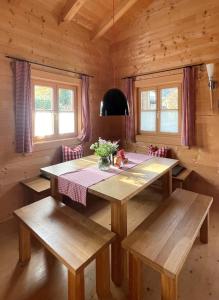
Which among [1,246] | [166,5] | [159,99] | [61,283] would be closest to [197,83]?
[159,99]

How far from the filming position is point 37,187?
110 inches

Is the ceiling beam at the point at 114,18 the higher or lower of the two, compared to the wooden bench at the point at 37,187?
higher

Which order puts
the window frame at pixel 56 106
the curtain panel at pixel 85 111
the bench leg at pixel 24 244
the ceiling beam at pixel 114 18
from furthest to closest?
the curtain panel at pixel 85 111 → the ceiling beam at pixel 114 18 → the window frame at pixel 56 106 → the bench leg at pixel 24 244

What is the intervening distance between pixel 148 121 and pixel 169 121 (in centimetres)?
44

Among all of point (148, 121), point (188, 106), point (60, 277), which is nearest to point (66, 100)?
point (148, 121)

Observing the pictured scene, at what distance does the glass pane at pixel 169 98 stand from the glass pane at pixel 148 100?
0.59 feet

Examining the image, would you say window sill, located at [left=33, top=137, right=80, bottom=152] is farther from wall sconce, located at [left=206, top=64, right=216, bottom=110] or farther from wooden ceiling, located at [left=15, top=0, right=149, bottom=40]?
wall sconce, located at [left=206, top=64, right=216, bottom=110]

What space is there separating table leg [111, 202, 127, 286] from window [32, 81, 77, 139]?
6.76 ft

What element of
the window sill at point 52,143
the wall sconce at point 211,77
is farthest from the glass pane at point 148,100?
the window sill at point 52,143

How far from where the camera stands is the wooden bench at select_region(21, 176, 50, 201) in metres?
2.72

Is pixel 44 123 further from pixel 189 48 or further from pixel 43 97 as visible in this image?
pixel 189 48

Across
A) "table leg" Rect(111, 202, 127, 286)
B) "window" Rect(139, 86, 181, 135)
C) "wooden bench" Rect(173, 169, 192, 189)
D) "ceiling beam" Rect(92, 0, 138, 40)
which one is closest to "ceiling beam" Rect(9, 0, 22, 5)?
"ceiling beam" Rect(92, 0, 138, 40)

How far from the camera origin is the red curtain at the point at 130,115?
153 inches

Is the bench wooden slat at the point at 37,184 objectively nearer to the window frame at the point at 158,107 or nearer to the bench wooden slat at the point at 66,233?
the bench wooden slat at the point at 66,233
